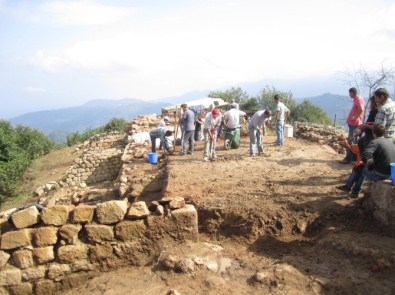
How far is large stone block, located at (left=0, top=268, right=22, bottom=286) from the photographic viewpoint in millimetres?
4555

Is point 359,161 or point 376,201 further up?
point 359,161

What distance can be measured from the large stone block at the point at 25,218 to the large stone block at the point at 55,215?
119 millimetres

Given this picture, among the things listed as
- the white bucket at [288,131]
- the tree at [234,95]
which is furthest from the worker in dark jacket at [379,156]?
the tree at [234,95]

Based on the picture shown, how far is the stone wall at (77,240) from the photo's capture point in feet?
15.1

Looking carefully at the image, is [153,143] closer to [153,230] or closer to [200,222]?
[200,222]

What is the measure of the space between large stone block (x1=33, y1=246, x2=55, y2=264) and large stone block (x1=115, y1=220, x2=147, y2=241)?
0.90 metres

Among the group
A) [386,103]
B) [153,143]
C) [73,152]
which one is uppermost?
[386,103]

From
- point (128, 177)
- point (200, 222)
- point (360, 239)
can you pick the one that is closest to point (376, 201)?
point (360, 239)

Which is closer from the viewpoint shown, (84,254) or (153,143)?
(84,254)

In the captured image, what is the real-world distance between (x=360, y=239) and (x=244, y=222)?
170 cm

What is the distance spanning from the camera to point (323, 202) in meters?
5.89

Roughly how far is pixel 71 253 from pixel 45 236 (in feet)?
1.36

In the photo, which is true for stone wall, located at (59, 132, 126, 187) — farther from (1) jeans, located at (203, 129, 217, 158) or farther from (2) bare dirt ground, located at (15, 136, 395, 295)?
(2) bare dirt ground, located at (15, 136, 395, 295)

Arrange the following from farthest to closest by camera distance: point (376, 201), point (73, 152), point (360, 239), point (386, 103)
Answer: point (73, 152)
point (386, 103)
point (376, 201)
point (360, 239)
